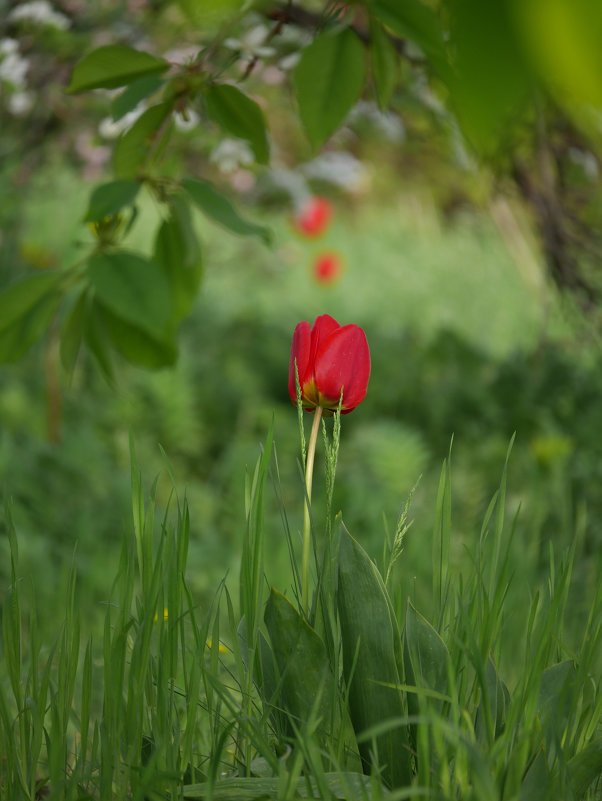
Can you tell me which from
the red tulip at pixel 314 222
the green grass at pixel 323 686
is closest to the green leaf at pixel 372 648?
the green grass at pixel 323 686

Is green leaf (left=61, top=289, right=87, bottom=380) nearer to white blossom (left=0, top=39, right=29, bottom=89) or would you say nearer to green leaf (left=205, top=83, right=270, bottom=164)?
green leaf (left=205, top=83, right=270, bottom=164)

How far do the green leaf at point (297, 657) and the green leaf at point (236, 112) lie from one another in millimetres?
436

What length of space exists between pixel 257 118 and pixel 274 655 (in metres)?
0.49

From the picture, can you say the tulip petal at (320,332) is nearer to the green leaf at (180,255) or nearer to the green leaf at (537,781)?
the green leaf at (180,255)

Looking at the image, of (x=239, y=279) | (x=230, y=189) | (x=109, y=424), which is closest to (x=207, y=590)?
(x=109, y=424)

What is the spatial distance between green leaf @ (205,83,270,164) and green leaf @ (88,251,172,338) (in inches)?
6.1

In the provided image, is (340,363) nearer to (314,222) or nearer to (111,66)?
(111,66)

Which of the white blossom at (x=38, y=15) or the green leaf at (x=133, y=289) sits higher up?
the white blossom at (x=38, y=15)

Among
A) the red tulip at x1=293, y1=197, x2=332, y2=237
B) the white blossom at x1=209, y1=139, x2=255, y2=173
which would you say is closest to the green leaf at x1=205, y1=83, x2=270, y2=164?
the white blossom at x1=209, y1=139, x2=255, y2=173

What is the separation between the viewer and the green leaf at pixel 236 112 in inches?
29.1

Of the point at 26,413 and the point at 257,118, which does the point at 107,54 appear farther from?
the point at 26,413

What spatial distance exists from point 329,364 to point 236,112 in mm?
275

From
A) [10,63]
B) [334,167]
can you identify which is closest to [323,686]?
[10,63]

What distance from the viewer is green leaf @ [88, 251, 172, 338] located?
0.72 metres
